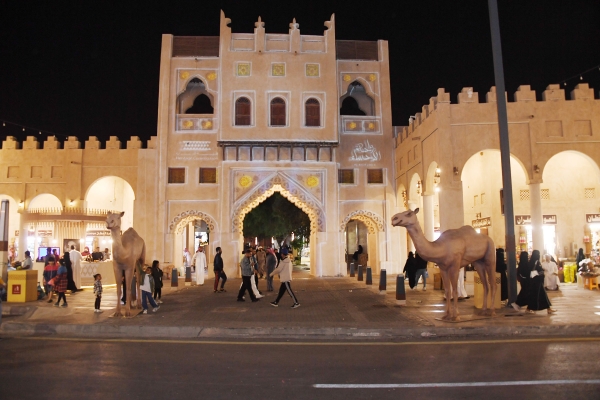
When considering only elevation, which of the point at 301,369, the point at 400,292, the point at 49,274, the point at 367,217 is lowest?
the point at 301,369

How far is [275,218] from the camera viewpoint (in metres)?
37.3

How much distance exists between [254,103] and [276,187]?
4758 millimetres

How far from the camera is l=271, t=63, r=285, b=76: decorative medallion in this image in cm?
2883

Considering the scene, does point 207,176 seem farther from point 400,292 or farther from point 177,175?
point 400,292

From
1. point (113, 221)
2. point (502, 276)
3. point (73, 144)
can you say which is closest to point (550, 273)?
point (502, 276)

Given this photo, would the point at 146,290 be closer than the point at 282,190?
Yes

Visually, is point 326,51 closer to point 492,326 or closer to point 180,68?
point 180,68

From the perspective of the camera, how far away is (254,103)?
28.4 m

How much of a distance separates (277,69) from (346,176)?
7.12 meters

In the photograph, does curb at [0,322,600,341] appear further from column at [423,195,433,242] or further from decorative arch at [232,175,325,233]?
decorative arch at [232,175,325,233]

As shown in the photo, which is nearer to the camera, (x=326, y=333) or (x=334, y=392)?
(x=334, y=392)

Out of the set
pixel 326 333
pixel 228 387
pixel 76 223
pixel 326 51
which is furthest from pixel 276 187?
pixel 228 387

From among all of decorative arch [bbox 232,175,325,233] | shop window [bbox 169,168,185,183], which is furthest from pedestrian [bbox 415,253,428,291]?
shop window [bbox 169,168,185,183]

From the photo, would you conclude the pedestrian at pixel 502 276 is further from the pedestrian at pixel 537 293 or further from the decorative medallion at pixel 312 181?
the decorative medallion at pixel 312 181
